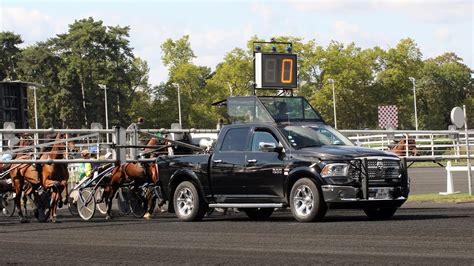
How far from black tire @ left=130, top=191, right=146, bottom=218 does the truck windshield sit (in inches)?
196

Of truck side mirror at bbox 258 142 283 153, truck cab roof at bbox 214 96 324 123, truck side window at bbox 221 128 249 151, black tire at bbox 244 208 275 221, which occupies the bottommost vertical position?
black tire at bbox 244 208 275 221

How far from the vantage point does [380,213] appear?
2020cm

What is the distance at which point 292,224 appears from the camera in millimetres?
19188

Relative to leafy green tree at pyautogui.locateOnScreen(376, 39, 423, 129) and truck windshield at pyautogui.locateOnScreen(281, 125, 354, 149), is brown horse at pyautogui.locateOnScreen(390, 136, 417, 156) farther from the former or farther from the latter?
leafy green tree at pyautogui.locateOnScreen(376, 39, 423, 129)

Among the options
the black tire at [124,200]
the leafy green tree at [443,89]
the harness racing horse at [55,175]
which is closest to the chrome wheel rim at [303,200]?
the black tire at [124,200]

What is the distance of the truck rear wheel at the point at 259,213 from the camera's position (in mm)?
22250

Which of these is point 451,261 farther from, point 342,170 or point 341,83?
point 341,83

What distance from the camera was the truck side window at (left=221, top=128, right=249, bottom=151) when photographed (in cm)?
2095

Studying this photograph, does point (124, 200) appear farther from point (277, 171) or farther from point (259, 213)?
point (277, 171)

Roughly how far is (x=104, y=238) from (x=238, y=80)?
90.2 meters

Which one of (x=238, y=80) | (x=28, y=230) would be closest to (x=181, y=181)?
(x=28, y=230)

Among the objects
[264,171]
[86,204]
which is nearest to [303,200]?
[264,171]

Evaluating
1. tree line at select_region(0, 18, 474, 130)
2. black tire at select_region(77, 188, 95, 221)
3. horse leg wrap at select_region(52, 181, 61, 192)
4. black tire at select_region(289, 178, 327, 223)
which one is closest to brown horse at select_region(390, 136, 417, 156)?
black tire at select_region(77, 188, 95, 221)

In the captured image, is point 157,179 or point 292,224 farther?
point 157,179
